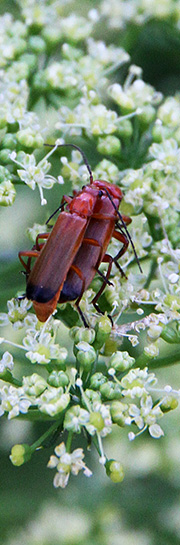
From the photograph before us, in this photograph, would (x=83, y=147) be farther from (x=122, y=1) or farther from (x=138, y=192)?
(x=122, y=1)

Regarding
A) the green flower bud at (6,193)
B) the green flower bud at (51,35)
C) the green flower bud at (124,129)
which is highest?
the green flower bud at (51,35)

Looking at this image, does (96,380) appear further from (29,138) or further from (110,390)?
(29,138)

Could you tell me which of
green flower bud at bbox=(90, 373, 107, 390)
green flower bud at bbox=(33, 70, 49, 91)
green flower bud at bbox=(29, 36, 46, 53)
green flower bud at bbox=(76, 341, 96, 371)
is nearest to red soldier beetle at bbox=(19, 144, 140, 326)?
green flower bud at bbox=(76, 341, 96, 371)

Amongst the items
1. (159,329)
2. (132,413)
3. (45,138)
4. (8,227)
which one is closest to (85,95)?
(45,138)

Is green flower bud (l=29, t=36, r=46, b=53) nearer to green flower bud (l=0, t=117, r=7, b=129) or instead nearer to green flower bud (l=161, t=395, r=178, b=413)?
green flower bud (l=0, t=117, r=7, b=129)

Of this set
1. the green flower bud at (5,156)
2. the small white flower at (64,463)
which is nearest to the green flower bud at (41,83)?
the green flower bud at (5,156)

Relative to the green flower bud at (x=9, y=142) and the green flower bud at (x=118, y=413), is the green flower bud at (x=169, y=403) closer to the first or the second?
the green flower bud at (x=118, y=413)

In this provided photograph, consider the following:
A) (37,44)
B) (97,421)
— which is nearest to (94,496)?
(97,421)
